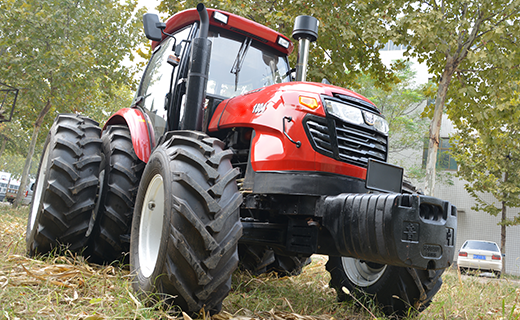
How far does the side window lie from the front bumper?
206 centimetres

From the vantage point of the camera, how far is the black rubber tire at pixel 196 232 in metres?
2.50

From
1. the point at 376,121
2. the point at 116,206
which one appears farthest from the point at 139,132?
the point at 376,121

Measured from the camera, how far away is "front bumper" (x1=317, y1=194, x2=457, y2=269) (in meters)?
2.50

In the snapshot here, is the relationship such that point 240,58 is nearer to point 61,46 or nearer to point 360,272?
point 360,272

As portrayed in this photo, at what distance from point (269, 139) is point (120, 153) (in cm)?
172

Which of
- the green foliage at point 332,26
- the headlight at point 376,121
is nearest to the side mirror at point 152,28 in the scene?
the headlight at point 376,121

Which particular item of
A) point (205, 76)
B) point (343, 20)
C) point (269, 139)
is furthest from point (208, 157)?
point (343, 20)

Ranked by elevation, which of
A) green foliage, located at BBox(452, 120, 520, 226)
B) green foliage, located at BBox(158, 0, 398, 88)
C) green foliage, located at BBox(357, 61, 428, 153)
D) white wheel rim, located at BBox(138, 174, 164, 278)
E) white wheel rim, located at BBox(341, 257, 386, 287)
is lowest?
white wheel rim, located at BBox(341, 257, 386, 287)

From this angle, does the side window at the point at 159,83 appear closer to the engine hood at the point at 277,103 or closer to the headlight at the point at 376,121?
the engine hood at the point at 277,103

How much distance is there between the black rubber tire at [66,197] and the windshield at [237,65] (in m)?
1.34

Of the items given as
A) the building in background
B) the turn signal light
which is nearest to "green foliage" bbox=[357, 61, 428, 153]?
the building in background

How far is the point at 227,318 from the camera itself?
276 cm

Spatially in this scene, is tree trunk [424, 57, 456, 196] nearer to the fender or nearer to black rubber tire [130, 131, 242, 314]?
the fender

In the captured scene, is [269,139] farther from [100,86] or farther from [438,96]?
[100,86]
